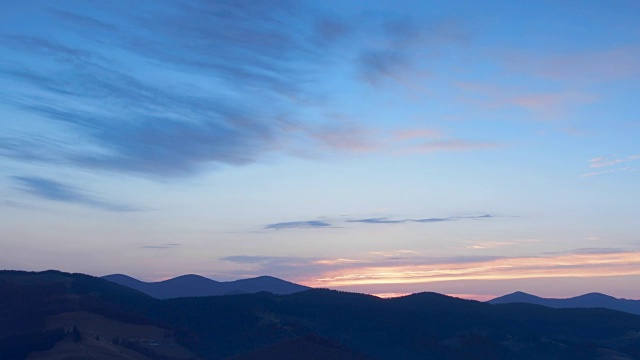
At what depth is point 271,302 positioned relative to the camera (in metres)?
132

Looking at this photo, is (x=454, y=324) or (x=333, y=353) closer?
(x=333, y=353)

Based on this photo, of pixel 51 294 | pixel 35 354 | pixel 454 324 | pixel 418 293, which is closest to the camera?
pixel 35 354

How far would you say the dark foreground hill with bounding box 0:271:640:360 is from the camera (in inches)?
3385

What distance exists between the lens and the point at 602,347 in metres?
125

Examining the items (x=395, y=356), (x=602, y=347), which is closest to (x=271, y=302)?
(x=395, y=356)

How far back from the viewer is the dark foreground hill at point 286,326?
86.0m

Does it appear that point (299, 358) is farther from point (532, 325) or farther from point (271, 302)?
point (532, 325)

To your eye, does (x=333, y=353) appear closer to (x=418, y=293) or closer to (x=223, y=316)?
(x=223, y=316)

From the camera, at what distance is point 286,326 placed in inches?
4592

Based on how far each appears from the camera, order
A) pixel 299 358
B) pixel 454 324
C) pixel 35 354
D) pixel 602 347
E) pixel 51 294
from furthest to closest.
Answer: pixel 454 324 → pixel 602 347 → pixel 51 294 → pixel 299 358 → pixel 35 354

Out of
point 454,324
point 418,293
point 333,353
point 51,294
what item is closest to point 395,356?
point 454,324

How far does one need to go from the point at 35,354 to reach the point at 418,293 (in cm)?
10063

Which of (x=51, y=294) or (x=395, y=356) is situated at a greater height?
(x=51, y=294)

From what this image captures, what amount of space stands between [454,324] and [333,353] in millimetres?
54641
